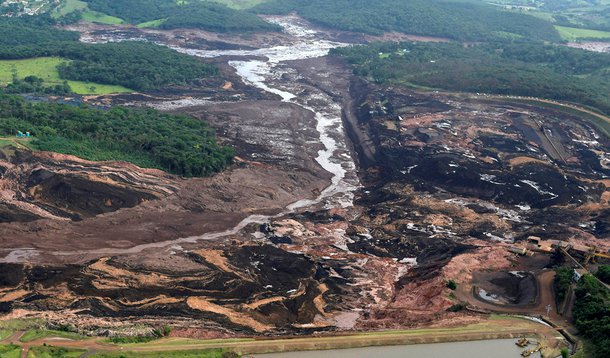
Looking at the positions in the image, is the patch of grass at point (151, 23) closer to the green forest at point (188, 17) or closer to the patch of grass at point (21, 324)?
the green forest at point (188, 17)

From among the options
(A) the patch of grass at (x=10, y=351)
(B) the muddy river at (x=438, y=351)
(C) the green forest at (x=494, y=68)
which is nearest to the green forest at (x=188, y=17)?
(C) the green forest at (x=494, y=68)

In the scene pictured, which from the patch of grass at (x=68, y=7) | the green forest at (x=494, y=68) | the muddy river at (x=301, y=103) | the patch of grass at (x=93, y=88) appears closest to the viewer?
the muddy river at (x=301, y=103)

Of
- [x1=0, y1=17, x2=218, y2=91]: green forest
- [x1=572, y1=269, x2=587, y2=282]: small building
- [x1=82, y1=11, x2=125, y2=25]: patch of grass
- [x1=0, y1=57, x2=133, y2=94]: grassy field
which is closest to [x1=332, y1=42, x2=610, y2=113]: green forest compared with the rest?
[x1=0, y1=17, x2=218, y2=91]: green forest

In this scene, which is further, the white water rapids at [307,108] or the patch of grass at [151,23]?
the patch of grass at [151,23]

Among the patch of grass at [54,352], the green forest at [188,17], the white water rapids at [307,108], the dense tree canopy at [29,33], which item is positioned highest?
the green forest at [188,17]

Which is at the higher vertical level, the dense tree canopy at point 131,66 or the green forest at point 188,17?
the green forest at point 188,17

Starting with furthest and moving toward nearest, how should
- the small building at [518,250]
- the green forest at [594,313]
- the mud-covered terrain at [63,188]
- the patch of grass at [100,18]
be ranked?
the patch of grass at [100,18], the mud-covered terrain at [63,188], the small building at [518,250], the green forest at [594,313]
